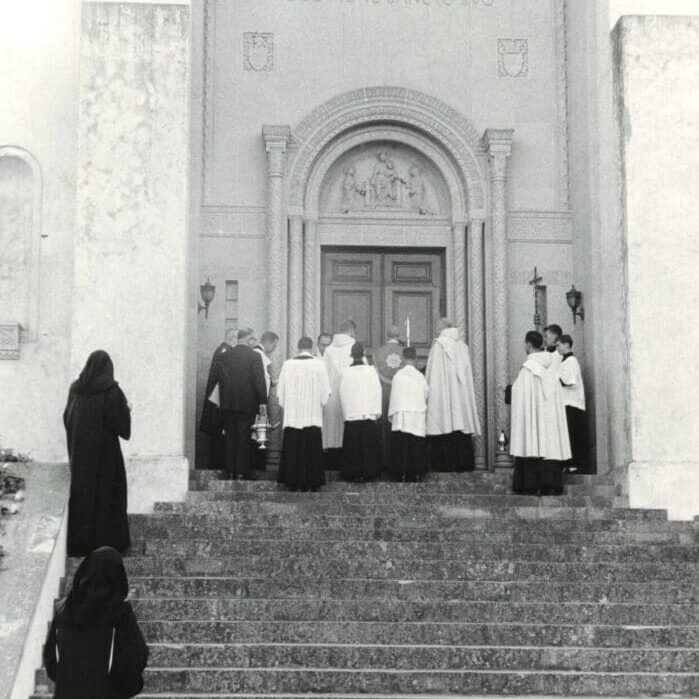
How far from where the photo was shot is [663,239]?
1524 cm

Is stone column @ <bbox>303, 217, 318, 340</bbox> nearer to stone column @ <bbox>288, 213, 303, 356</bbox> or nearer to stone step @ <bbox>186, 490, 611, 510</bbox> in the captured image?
stone column @ <bbox>288, 213, 303, 356</bbox>

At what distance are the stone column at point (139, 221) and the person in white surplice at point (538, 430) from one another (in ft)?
9.86

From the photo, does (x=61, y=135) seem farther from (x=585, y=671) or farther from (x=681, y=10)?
(x=585, y=671)

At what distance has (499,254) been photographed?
17.5 meters

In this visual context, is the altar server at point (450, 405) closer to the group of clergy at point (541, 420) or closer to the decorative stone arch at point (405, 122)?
the group of clergy at point (541, 420)

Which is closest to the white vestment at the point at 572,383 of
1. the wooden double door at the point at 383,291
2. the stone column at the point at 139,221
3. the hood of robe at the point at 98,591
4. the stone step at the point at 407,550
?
the wooden double door at the point at 383,291

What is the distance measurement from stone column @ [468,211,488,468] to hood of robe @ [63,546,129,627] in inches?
366

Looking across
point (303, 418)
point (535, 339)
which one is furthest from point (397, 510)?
point (535, 339)

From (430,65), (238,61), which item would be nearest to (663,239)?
(430,65)

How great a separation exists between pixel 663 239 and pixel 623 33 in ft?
6.85

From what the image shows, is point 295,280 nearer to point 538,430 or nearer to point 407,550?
point 538,430

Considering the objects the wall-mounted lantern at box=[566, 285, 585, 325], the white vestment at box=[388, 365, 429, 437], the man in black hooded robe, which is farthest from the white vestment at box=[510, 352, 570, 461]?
the man in black hooded robe

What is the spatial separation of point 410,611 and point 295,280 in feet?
22.3

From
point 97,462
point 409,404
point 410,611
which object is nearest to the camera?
point 410,611
